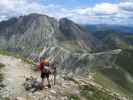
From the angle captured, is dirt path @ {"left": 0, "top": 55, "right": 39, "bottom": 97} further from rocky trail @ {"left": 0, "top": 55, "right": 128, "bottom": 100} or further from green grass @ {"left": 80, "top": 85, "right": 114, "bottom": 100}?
green grass @ {"left": 80, "top": 85, "right": 114, "bottom": 100}

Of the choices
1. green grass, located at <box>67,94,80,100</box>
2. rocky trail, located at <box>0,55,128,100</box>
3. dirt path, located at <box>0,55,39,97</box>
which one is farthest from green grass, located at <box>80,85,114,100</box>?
dirt path, located at <box>0,55,39,97</box>

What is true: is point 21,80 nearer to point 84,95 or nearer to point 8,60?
point 84,95

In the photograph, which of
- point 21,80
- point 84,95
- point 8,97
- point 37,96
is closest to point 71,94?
point 84,95

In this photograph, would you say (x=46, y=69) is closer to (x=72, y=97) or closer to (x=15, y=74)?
(x=72, y=97)

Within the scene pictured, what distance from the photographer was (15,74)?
45.8 m

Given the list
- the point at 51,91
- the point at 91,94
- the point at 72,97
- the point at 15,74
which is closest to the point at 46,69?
the point at 51,91

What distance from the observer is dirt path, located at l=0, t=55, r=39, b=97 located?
3503cm

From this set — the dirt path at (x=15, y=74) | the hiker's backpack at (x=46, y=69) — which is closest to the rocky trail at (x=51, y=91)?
the dirt path at (x=15, y=74)

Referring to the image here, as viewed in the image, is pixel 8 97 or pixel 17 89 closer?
pixel 8 97

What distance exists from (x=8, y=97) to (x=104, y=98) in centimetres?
1129

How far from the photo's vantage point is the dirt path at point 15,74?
115 feet

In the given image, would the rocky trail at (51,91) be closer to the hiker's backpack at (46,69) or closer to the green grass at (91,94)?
the green grass at (91,94)

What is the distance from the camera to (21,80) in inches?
1635

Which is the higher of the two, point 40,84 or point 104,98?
point 40,84
